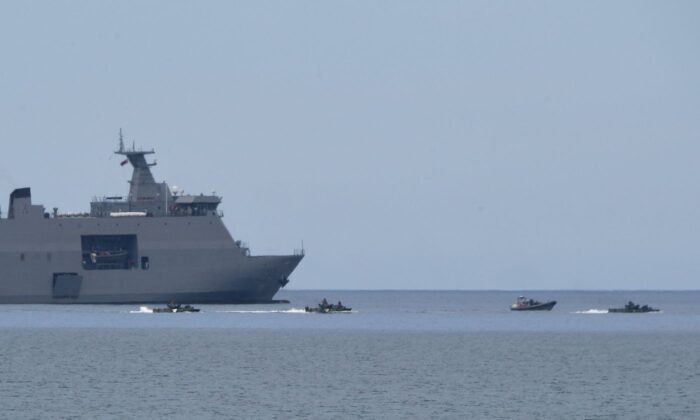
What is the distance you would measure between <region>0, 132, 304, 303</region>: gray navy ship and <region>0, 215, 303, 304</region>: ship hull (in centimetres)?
6

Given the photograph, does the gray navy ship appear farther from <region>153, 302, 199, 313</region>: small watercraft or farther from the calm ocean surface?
the calm ocean surface

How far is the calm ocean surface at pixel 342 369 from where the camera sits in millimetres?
49125

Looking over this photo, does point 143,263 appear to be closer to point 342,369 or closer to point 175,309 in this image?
point 175,309

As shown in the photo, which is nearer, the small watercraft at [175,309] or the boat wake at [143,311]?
the small watercraft at [175,309]

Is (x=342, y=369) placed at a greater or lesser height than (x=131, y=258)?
lesser

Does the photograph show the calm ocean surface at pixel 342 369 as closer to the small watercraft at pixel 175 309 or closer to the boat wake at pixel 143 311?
the small watercraft at pixel 175 309

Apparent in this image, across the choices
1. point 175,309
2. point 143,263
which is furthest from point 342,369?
point 143,263

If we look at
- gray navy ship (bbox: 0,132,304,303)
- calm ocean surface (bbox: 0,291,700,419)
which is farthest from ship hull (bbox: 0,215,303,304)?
calm ocean surface (bbox: 0,291,700,419)

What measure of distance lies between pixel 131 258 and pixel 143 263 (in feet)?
3.92

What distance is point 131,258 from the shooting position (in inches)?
4301

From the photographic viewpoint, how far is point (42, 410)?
48.3 m

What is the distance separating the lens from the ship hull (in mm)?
107500

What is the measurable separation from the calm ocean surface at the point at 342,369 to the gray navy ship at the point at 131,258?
27.8 ft

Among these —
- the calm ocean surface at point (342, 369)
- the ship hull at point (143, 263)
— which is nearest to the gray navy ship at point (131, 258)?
the ship hull at point (143, 263)
